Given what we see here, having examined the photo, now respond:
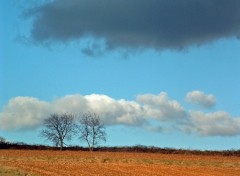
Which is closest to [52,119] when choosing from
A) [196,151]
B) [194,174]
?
[196,151]

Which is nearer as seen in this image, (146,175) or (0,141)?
(146,175)

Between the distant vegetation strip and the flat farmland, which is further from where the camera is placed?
the distant vegetation strip

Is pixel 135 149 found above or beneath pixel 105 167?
above

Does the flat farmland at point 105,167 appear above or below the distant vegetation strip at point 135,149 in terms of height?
below

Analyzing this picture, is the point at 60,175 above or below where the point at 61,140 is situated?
below

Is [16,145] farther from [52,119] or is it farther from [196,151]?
[196,151]

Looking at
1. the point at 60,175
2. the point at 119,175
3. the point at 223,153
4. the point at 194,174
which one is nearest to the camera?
the point at 60,175

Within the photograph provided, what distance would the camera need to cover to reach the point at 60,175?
3575 centimetres

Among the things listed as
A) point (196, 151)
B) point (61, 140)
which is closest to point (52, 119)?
point (61, 140)

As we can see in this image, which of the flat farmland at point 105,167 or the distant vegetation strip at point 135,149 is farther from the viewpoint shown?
the distant vegetation strip at point 135,149

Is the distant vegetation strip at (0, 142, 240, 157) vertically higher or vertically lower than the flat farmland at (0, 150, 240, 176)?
higher

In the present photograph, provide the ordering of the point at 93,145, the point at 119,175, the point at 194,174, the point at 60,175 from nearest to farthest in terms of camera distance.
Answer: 1. the point at 60,175
2. the point at 119,175
3. the point at 194,174
4. the point at 93,145

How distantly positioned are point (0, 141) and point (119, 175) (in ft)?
249

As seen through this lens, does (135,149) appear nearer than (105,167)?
No
